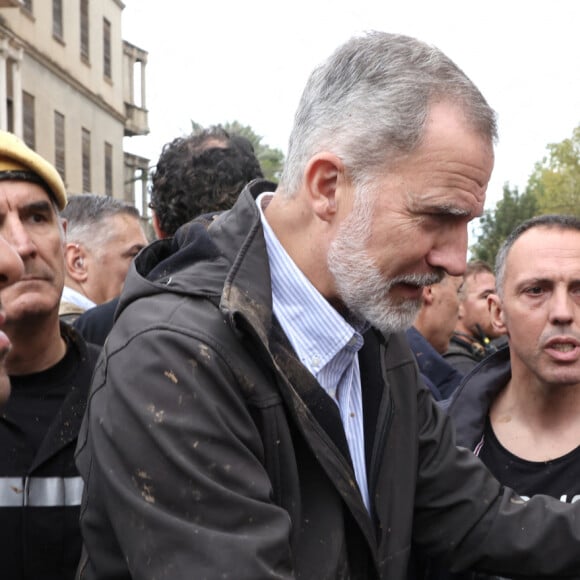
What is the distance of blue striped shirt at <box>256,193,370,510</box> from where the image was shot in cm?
207

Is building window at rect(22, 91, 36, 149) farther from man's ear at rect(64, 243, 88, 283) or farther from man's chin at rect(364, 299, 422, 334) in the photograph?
man's chin at rect(364, 299, 422, 334)

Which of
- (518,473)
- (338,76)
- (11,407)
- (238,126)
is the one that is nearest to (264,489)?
(338,76)

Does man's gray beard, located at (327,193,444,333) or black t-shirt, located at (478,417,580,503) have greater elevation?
man's gray beard, located at (327,193,444,333)

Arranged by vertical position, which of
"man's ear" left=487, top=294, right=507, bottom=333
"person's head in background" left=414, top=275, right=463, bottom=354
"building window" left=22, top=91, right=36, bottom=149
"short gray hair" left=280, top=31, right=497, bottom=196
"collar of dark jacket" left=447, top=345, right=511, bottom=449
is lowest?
"building window" left=22, top=91, right=36, bottom=149

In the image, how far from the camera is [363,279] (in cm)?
208

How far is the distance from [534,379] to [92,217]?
2.90m

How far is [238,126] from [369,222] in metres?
34.3

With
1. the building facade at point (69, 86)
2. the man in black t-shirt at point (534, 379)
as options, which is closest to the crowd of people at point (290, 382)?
the man in black t-shirt at point (534, 379)

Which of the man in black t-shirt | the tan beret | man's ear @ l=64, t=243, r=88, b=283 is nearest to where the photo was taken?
the tan beret

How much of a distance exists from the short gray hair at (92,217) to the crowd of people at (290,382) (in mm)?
2287

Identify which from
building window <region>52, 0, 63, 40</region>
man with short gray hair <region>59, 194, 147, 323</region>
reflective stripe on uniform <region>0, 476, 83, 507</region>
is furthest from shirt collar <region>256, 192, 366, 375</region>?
building window <region>52, 0, 63, 40</region>

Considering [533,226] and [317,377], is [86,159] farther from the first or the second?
[317,377]

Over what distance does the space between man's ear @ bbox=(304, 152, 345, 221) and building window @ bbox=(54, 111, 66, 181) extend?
958 inches

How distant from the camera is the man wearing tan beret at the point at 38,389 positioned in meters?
2.49
